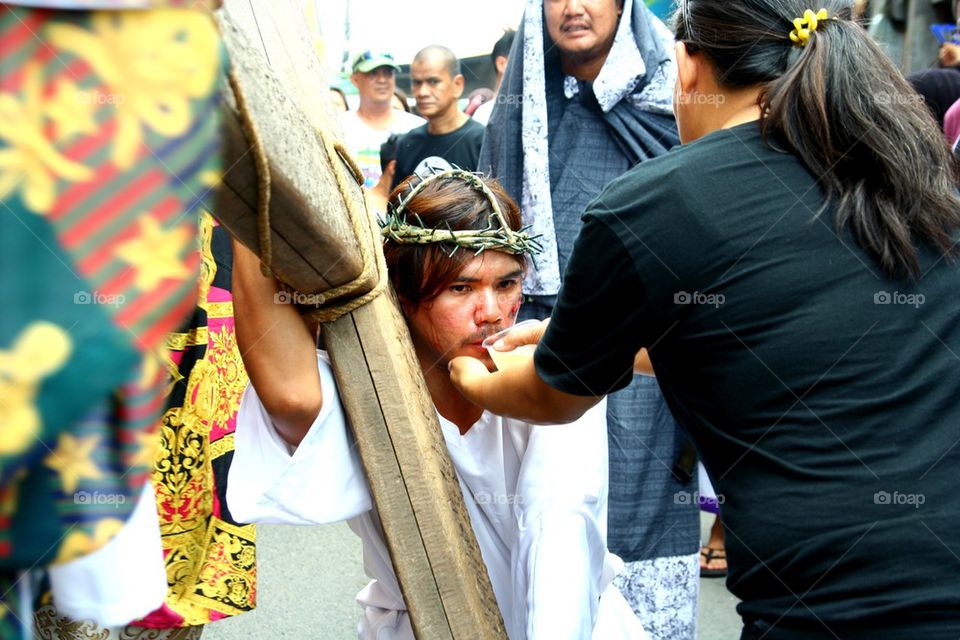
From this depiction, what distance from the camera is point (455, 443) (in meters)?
2.48

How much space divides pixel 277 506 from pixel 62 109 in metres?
1.38

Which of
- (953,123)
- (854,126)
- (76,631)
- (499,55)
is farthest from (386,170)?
(854,126)

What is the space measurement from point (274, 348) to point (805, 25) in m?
1.04

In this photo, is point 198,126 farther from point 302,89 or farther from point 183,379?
point 183,379

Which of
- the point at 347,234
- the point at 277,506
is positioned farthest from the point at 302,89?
the point at 277,506

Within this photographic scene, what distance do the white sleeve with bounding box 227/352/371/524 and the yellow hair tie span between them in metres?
1.03

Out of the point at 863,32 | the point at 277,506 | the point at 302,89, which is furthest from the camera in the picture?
the point at 277,506

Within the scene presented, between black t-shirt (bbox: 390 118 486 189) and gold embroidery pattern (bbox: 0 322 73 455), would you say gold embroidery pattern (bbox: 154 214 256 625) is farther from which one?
black t-shirt (bbox: 390 118 486 189)

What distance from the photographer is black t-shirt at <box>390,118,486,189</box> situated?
5.82 metres

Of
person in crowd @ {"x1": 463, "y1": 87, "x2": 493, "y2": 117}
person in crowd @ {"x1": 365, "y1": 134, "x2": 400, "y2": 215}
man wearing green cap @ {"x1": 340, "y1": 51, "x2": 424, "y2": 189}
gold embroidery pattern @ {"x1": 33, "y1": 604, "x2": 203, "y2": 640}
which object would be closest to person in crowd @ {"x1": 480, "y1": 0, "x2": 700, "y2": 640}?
gold embroidery pattern @ {"x1": 33, "y1": 604, "x2": 203, "y2": 640}

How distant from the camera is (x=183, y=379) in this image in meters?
2.59

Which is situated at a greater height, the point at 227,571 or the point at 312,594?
the point at 227,571

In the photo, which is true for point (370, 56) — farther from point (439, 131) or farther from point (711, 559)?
point (711, 559)

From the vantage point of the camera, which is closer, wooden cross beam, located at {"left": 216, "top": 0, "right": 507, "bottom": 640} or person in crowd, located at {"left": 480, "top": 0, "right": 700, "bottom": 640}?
wooden cross beam, located at {"left": 216, "top": 0, "right": 507, "bottom": 640}
